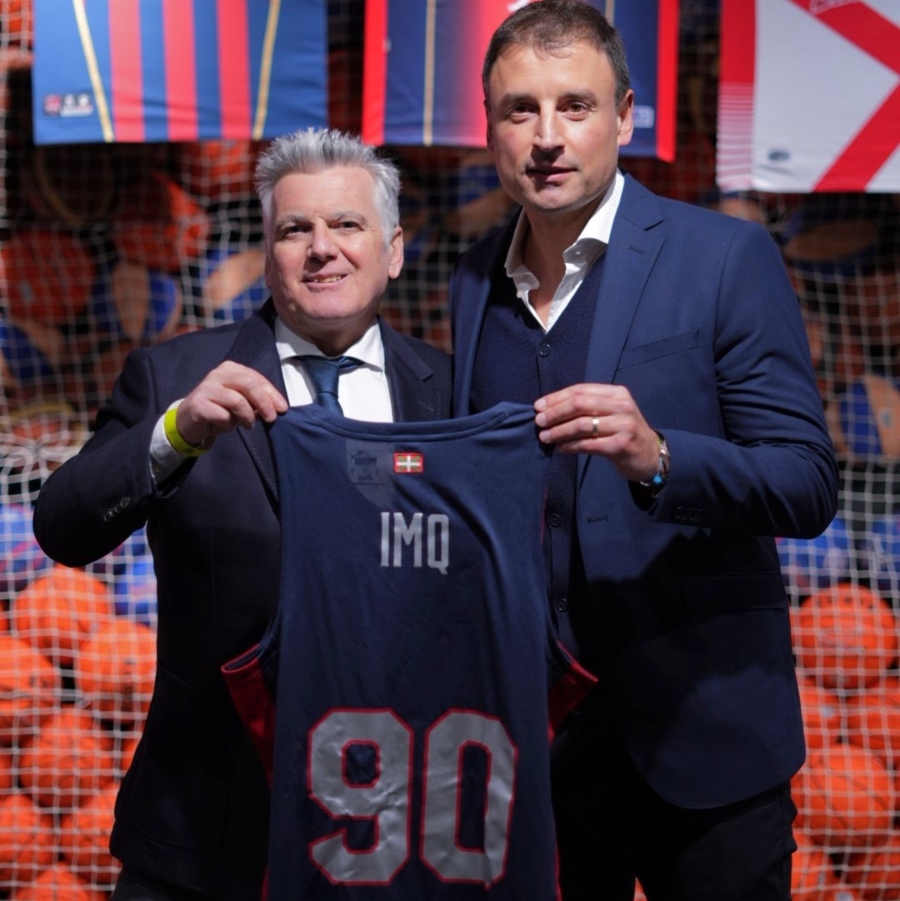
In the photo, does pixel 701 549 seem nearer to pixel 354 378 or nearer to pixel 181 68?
pixel 354 378

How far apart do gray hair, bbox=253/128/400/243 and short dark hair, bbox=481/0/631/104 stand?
0.24 meters

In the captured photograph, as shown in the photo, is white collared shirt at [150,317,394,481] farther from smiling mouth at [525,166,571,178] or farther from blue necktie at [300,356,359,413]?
smiling mouth at [525,166,571,178]

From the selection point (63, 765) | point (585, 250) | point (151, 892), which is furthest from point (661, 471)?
point (63, 765)

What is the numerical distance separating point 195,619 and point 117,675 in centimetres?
169

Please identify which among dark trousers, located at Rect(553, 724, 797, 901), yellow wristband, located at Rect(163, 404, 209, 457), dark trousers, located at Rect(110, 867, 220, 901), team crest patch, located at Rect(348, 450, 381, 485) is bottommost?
dark trousers, located at Rect(110, 867, 220, 901)

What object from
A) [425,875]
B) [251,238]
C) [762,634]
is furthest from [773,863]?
[251,238]

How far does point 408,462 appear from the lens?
160 centimetres

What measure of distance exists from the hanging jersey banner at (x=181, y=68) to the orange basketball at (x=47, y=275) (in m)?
0.56

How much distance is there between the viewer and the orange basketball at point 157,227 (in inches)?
153

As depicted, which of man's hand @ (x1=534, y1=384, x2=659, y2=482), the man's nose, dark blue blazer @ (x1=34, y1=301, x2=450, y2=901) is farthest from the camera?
the man's nose

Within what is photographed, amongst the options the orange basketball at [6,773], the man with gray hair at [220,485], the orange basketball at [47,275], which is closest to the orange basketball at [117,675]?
the orange basketball at [6,773]

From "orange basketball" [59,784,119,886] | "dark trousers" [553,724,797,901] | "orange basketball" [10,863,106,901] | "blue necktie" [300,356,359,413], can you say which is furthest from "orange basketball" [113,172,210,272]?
"dark trousers" [553,724,797,901]

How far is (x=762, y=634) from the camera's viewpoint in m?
1.73

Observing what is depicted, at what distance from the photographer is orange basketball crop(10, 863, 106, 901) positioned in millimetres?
3188
